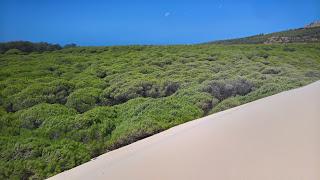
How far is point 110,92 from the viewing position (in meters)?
9.48

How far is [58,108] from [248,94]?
4171 mm

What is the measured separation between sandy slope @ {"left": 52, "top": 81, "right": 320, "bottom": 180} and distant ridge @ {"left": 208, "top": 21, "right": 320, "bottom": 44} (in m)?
12.3

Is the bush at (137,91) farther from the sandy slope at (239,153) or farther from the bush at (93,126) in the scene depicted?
the sandy slope at (239,153)

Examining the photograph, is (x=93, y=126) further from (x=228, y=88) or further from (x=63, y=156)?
(x=228, y=88)

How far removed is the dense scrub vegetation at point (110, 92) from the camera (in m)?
6.83

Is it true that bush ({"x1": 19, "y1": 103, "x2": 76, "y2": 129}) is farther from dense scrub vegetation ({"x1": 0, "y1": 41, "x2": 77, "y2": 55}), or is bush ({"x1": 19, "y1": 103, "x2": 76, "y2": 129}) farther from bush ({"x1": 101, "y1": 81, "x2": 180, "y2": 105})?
dense scrub vegetation ({"x1": 0, "y1": 41, "x2": 77, "y2": 55})

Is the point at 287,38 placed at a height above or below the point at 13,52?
below

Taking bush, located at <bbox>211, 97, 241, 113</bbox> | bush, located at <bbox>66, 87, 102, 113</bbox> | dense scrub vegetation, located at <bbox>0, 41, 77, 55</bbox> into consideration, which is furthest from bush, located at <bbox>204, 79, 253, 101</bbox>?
dense scrub vegetation, located at <bbox>0, 41, 77, 55</bbox>

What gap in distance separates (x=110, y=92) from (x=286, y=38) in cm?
1111

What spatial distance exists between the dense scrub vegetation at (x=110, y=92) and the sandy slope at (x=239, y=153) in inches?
77.9

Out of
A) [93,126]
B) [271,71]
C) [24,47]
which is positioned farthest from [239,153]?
[24,47]

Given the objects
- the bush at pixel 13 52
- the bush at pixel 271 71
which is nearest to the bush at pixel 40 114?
the bush at pixel 13 52

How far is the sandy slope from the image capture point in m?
3.51

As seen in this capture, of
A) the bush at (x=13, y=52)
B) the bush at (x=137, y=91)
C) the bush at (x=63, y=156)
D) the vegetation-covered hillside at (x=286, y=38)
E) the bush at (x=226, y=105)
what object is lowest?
the bush at (x=63, y=156)
